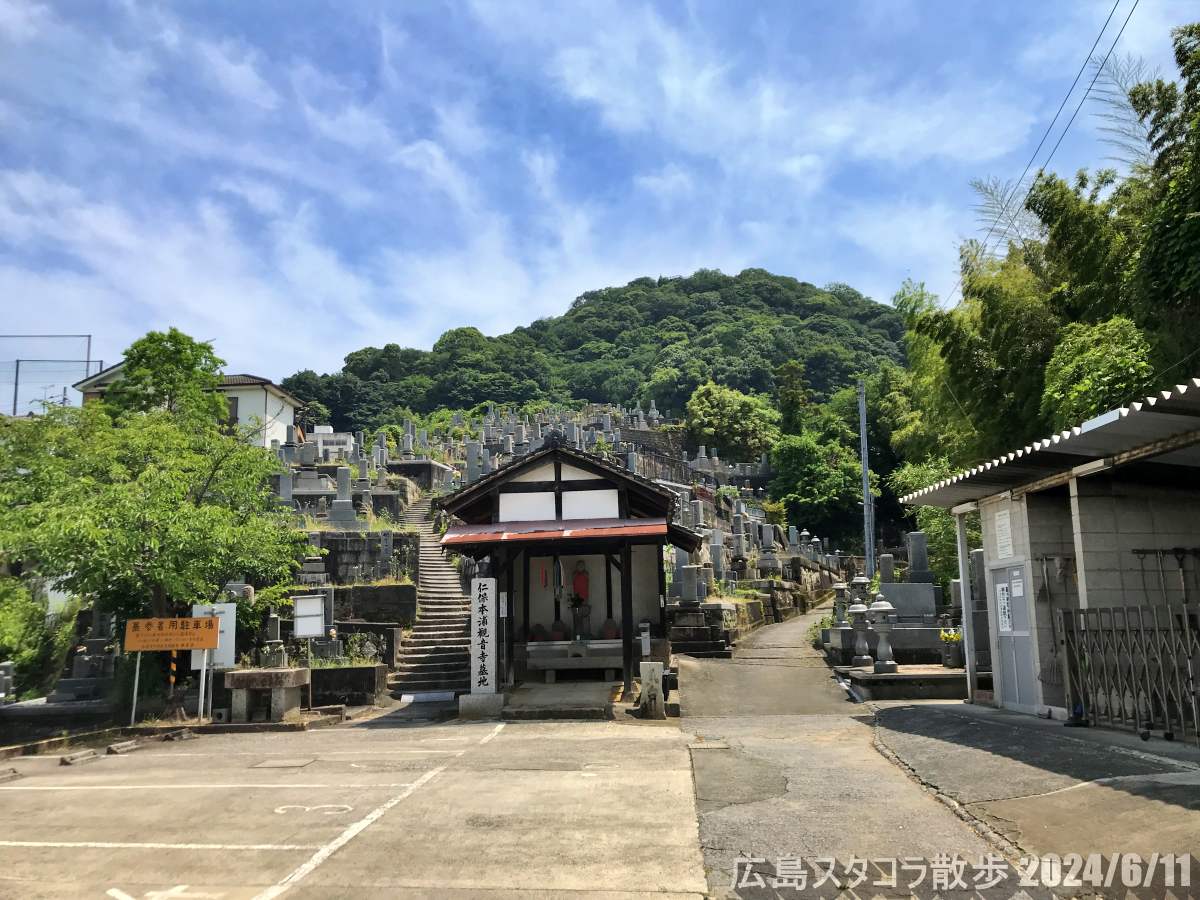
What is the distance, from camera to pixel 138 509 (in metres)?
14.6

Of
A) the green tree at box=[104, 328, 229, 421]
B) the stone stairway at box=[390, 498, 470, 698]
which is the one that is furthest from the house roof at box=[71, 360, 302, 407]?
the stone stairway at box=[390, 498, 470, 698]

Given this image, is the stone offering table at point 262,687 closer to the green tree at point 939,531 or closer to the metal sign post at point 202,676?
the metal sign post at point 202,676

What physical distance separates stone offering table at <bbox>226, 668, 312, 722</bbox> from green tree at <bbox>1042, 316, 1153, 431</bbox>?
13758 millimetres

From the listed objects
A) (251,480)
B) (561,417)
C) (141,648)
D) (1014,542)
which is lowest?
(141,648)

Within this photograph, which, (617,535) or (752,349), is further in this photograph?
(752,349)

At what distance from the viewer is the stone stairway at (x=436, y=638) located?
1819 centimetres

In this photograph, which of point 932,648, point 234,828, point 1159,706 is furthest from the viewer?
point 932,648

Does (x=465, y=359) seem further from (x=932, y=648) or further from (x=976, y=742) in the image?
(x=976, y=742)

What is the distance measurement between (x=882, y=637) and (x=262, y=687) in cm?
1148

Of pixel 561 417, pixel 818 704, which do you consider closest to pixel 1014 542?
pixel 818 704

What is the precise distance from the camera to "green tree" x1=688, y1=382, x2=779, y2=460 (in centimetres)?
5912

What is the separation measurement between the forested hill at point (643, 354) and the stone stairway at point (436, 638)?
5347cm

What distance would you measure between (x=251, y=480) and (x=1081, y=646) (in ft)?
49.7

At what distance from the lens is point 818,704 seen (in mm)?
14930
